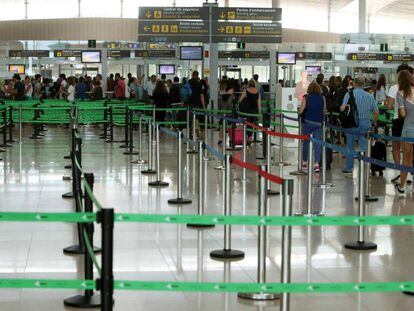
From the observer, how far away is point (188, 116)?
74.9 ft

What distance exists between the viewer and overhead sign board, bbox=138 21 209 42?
2670cm

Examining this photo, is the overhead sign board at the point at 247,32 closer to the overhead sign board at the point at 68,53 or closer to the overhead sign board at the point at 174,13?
the overhead sign board at the point at 174,13

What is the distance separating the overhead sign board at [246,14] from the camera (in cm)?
2702

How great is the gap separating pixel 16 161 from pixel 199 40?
32.4 ft

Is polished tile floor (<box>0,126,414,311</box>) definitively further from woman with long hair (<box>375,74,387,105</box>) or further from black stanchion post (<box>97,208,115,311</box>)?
woman with long hair (<box>375,74,387,105</box>)

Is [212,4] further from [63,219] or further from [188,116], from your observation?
[63,219]

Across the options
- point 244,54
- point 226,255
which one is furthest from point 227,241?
point 244,54

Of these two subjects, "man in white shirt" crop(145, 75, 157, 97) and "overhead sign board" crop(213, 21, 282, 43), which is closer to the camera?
"overhead sign board" crop(213, 21, 282, 43)

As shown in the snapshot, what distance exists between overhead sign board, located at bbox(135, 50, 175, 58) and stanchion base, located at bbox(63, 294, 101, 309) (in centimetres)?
3484

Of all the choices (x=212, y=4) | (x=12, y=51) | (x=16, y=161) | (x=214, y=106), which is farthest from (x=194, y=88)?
(x=12, y=51)

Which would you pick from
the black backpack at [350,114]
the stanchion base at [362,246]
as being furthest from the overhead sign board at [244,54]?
the stanchion base at [362,246]

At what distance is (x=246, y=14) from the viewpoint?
1075 inches

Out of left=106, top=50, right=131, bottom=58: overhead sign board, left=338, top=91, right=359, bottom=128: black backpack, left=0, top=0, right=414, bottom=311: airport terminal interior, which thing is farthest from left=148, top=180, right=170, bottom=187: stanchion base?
left=106, top=50, right=131, bottom=58: overhead sign board

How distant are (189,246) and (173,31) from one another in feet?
61.3
